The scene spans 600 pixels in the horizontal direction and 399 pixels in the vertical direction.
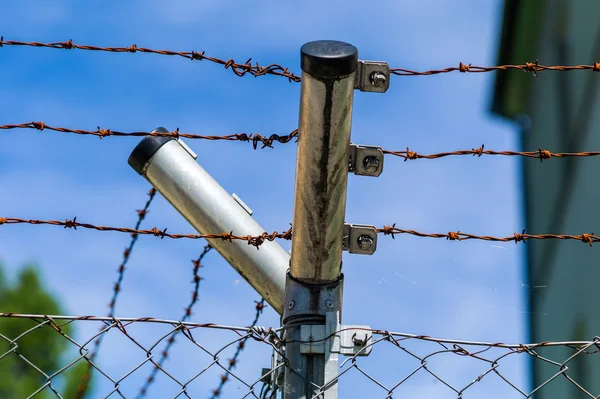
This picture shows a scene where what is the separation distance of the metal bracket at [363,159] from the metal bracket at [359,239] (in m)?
0.15

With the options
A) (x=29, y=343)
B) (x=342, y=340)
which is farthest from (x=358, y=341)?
(x=29, y=343)

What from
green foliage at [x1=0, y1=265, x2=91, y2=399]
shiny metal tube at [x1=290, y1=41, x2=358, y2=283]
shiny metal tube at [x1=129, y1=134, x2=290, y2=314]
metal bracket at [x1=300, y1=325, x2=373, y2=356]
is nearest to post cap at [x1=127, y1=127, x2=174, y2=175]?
shiny metal tube at [x1=129, y1=134, x2=290, y2=314]

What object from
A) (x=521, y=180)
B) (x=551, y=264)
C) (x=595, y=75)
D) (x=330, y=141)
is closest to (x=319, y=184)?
(x=330, y=141)

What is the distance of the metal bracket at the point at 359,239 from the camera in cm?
272

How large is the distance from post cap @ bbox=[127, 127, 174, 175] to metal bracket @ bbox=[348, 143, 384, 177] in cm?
74

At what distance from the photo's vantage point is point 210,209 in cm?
308

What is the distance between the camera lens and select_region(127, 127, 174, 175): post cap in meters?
3.15

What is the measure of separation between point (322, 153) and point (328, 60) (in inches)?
9.3

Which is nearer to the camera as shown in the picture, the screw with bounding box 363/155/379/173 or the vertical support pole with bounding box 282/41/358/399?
the vertical support pole with bounding box 282/41/358/399

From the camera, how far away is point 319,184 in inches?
101

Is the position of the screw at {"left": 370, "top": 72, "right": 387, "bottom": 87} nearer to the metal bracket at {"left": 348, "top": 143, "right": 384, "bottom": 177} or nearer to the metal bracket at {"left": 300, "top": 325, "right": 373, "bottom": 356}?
the metal bracket at {"left": 348, "top": 143, "right": 384, "bottom": 177}

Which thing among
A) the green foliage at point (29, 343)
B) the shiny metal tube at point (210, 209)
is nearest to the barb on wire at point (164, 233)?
the shiny metal tube at point (210, 209)

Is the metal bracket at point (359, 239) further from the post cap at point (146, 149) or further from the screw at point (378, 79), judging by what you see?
the post cap at point (146, 149)

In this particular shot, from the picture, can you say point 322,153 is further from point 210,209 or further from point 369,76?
point 210,209
